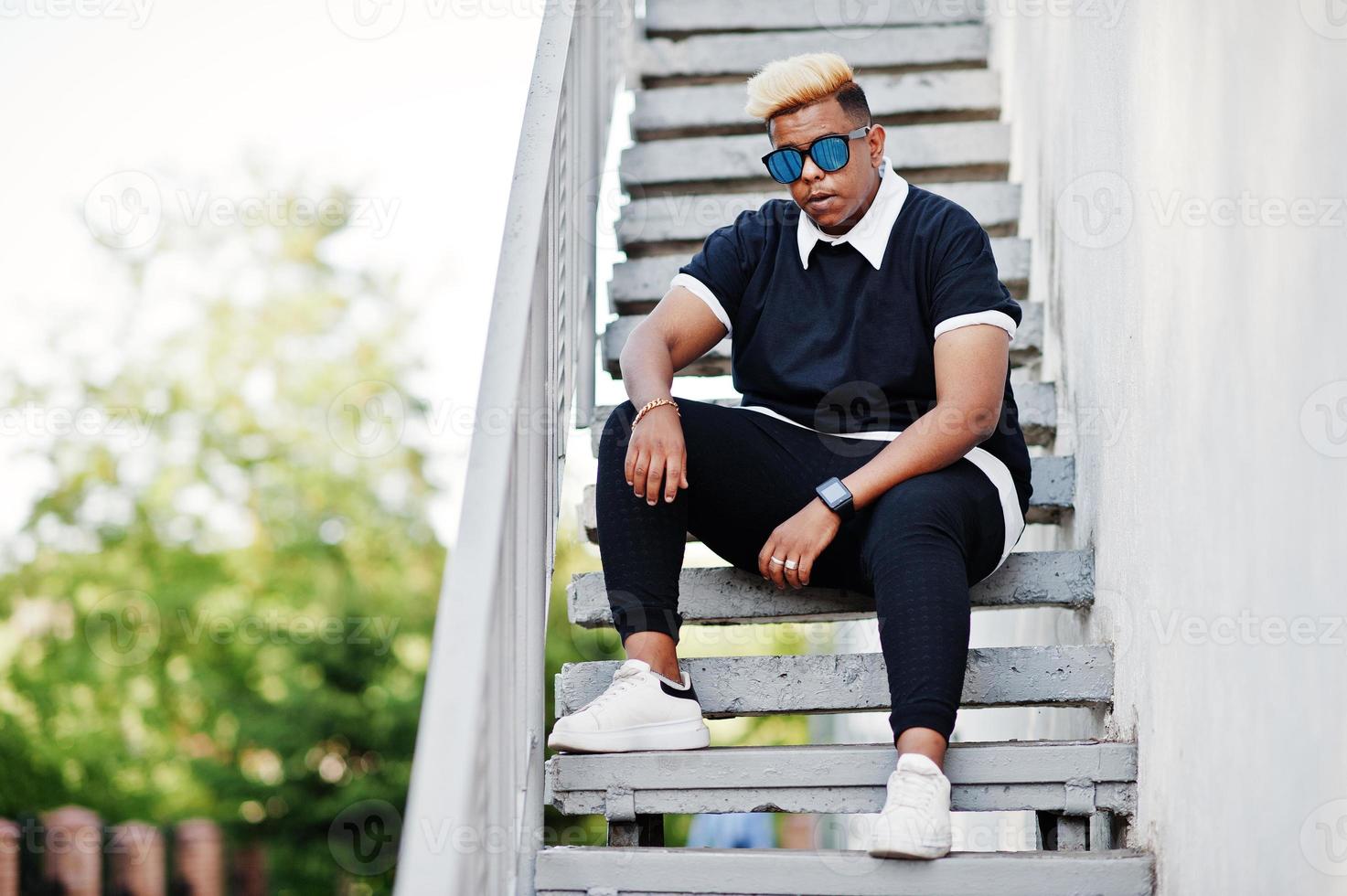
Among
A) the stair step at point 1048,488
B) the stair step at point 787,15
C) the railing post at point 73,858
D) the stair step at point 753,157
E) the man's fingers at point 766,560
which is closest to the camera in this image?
the man's fingers at point 766,560

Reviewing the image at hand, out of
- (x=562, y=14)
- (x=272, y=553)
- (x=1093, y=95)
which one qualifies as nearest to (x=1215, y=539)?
(x=1093, y=95)

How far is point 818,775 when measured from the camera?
174 centimetres

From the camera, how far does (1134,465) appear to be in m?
1.84

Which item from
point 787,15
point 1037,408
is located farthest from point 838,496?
point 787,15

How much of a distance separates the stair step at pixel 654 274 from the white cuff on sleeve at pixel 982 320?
107cm

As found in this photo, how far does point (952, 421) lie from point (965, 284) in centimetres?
24

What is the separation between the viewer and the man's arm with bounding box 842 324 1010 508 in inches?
71.9

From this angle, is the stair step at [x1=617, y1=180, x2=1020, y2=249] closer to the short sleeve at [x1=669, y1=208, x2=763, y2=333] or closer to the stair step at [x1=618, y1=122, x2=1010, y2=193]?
the stair step at [x1=618, y1=122, x2=1010, y2=193]

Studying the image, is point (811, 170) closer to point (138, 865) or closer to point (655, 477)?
point (655, 477)

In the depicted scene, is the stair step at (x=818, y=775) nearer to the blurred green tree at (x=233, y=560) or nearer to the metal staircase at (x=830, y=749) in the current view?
the metal staircase at (x=830, y=749)

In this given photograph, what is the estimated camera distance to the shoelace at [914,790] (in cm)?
155

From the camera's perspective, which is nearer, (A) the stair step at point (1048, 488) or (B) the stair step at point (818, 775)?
(B) the stair step at point (818, 775)

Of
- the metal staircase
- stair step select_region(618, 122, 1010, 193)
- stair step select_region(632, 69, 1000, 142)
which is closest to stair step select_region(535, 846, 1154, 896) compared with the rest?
the metal staircase

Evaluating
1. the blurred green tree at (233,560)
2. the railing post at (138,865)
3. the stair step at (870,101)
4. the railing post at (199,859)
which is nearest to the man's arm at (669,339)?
the stair step at (870,101)
